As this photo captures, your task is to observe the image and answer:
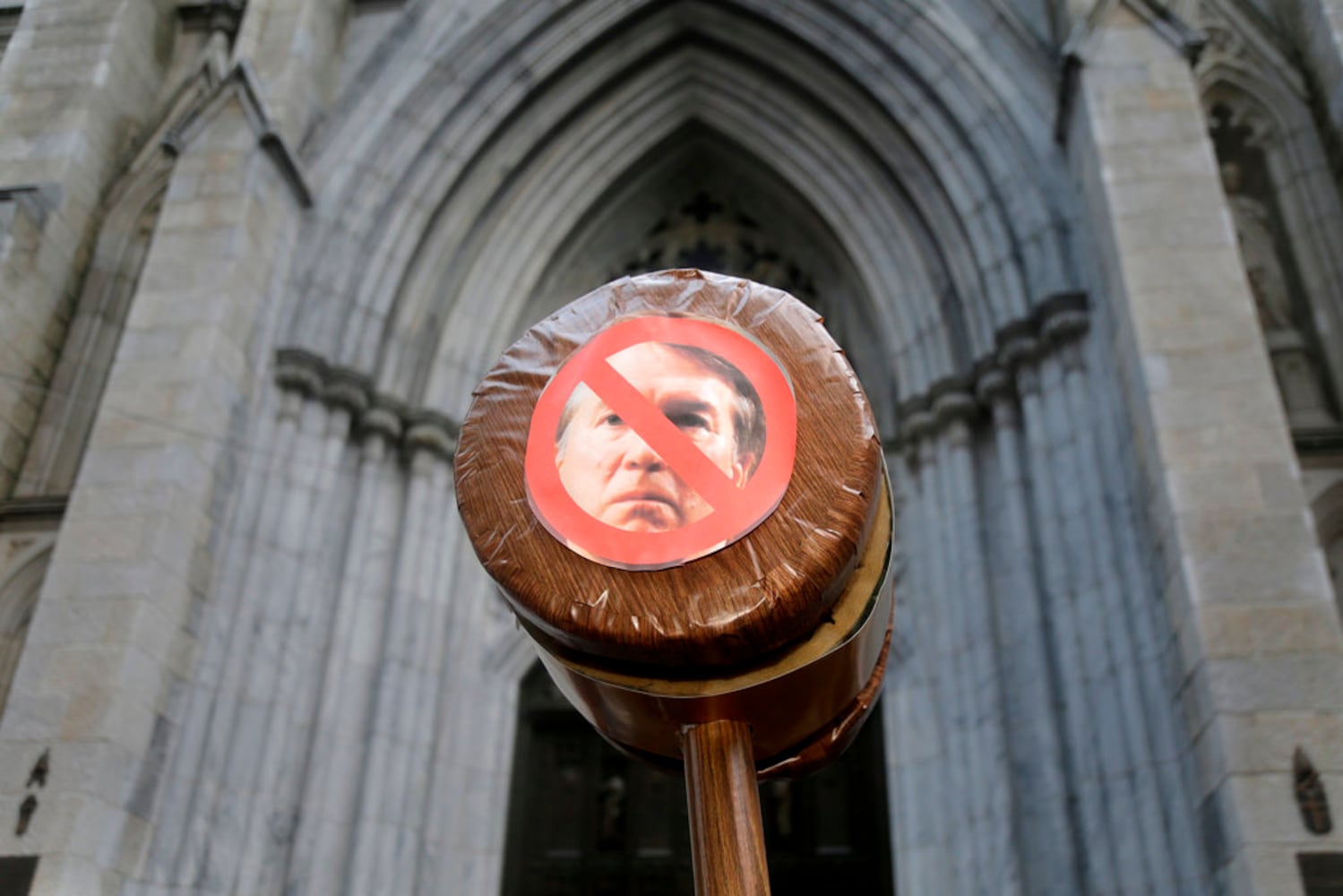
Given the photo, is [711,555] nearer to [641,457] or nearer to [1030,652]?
[641,457]

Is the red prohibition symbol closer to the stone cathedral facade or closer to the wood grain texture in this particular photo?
the wood grain texture

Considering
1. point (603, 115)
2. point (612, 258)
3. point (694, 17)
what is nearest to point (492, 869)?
point (612, 258)

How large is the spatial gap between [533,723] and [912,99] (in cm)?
487

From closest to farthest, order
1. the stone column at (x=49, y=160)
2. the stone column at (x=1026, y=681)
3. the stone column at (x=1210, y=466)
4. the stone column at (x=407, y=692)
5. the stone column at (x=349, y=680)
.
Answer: the stone column at (x=1210, y=466), the stone column at (x=1026, y=681), the stone column at (x=349, y=680), the stone column at (x=407, y=692), the stone column at (x=49, y=160)

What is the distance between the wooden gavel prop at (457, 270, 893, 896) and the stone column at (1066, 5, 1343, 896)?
4.09 metres

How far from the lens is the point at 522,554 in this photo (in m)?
0.87

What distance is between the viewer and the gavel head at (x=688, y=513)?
0.84 m

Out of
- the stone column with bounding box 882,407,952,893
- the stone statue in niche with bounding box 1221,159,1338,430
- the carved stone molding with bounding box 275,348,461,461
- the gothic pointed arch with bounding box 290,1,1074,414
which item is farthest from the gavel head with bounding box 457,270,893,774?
the carved stone molding with bounding box 275,348,461,461

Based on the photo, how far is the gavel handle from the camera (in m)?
0.87

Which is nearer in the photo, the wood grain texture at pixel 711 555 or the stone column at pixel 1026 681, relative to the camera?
the wood grain texture at pixel 711 555

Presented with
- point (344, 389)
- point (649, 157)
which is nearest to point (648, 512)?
point (344, 389)

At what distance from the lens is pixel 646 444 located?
0.90 m

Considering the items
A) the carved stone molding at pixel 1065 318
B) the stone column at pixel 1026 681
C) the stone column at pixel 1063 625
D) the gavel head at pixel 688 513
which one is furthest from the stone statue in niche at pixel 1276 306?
the gavel head at pixel 688 513

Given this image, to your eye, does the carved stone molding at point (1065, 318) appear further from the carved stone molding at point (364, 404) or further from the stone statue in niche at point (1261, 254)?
the carved stone molding at point (364, 404)
